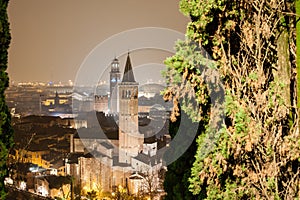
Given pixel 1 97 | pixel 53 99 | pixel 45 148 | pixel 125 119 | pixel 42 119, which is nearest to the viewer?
pixel 1 97

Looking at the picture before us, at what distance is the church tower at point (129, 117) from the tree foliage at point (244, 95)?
2360 cm

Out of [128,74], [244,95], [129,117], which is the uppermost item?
[128,74]

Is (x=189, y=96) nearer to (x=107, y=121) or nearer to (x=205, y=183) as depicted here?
(x=205, y=183)

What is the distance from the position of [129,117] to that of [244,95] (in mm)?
26397

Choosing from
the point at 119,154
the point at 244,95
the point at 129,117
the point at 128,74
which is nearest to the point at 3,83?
the point at 244,95

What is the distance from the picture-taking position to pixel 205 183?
3178 mm

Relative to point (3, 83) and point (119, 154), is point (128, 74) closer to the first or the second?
point (119, 154)

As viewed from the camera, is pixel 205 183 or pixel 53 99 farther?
pixel 53 99

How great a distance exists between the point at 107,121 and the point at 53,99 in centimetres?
1991

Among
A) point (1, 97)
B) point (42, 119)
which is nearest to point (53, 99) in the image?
point (42, 119)

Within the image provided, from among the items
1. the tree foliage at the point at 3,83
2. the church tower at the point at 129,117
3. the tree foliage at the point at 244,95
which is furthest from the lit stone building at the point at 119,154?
the tree foliage at the point at 3,83

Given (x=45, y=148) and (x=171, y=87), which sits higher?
(x=171, y=87)

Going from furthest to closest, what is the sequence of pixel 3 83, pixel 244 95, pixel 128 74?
pixel 128 74 < pixel 244 95 < pixel 3 83

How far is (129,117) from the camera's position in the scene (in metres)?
29.5
